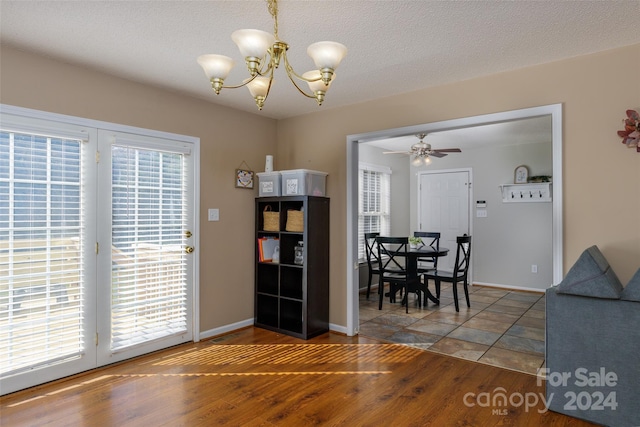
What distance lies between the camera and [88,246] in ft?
9.80

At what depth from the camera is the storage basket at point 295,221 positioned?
3924mm

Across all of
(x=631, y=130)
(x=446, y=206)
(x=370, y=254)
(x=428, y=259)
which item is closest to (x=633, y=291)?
(x=631, y=130)

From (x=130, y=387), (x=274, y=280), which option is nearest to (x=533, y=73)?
(x=274, y=280)

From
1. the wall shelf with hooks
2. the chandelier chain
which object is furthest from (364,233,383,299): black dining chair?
the chandelier chain

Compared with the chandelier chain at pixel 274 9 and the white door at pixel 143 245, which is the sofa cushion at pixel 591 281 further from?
the white door at pixel 143 245

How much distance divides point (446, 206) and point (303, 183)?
3.95 metres

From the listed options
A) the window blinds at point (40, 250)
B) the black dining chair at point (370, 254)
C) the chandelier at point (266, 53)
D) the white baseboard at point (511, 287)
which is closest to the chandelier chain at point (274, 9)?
the chandelier at point (266, 53)

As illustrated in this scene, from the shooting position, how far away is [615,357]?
2.25m

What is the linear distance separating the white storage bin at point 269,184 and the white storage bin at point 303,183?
8 centimetres

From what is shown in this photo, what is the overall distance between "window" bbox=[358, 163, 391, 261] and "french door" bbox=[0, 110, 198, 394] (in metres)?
3.08

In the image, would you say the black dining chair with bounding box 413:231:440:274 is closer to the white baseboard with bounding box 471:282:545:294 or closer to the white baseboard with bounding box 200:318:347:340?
the white baseboard with bounding box 471:282:545:294

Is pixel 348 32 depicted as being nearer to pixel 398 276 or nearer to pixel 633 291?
pixel 633 291

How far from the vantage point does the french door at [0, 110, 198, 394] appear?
2.64 metres

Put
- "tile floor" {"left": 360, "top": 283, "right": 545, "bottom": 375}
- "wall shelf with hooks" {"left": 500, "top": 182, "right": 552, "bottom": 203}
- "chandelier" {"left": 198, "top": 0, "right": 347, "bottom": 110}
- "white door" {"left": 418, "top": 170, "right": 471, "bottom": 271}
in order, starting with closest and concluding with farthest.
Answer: "chandelier" {"left": 198, "top": 0, "right": 347, "bottom": 110} → "tile floor" {"left": 360, "top": 283, "right": 545, "bottom": 375} → "wall shelf with hooks" {"left": 500, "top": 182, "right": 552, "bottom": 203} → "white door" {"left": 418, "top": 170, "right": 471, "bottom": 271}
